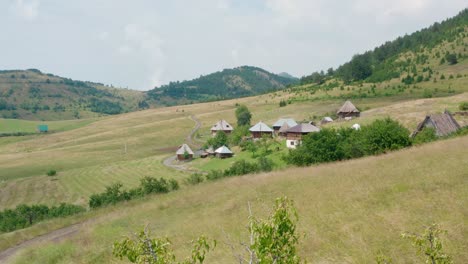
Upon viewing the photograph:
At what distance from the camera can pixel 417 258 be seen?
13.5 metres

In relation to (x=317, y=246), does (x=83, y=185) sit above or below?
below

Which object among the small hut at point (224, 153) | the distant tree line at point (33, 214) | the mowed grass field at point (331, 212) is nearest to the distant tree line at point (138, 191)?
the distant tree line at point (33, 214)

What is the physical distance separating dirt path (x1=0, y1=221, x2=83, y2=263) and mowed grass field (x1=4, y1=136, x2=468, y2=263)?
1.33 meters

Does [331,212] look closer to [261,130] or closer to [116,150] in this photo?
[261,130]

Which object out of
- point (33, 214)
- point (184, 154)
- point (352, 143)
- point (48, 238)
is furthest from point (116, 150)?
point (48, 238)

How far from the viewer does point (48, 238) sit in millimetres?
29219

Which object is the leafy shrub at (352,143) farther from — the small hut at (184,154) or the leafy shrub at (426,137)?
the small hut at (184,154)

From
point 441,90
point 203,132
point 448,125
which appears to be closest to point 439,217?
point 448,125

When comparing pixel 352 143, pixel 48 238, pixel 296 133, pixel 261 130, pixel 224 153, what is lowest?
pixel 224 153

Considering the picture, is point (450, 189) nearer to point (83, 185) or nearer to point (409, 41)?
point (83, 185)

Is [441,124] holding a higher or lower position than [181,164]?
higher

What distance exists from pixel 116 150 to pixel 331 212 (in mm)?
107852

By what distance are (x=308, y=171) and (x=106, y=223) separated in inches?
655

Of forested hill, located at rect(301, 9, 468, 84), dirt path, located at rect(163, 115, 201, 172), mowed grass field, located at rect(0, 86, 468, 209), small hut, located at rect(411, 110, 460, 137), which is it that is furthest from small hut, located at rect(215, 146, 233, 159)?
forested hill, located at rect(301, 9, 468, 84)
